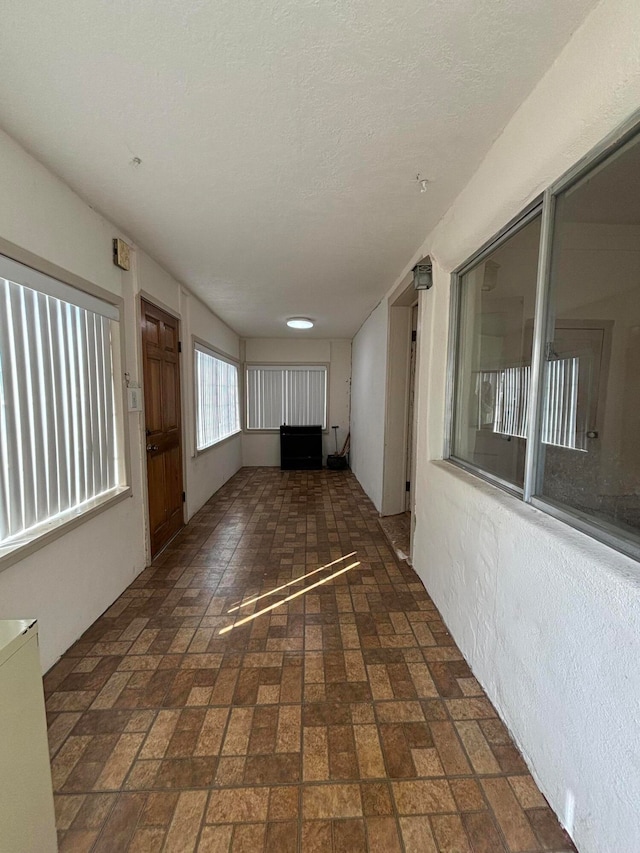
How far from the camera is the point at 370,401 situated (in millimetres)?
4652

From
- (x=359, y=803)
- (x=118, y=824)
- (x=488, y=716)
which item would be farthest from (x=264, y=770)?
(x=488, y=716)

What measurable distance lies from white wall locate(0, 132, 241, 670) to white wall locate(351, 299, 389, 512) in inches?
90.8

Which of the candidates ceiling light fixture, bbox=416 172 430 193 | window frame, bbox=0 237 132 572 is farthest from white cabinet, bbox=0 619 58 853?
ceiling light fixture, bbox=416 172 430 193

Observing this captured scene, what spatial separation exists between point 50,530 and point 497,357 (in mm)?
2455

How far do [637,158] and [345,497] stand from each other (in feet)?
13.4

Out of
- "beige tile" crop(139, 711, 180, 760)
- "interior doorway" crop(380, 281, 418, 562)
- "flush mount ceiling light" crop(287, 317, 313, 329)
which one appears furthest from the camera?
"flush mount ceiling light" crop(287, 317, 313, 329)

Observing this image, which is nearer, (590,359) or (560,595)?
(560,595)

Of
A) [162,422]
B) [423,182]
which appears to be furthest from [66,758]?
[423,182]

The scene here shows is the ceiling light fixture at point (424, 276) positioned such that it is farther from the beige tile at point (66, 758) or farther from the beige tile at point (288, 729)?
the beige tile at point (66, 758)

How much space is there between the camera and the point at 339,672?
1712mm

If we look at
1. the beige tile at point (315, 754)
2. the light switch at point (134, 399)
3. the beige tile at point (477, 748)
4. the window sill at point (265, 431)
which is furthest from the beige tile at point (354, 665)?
the window sill at point (265, 431)

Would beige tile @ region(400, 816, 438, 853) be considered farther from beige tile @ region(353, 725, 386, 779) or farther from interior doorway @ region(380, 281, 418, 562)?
interior doorway @ region(380, 281, 418, 562)

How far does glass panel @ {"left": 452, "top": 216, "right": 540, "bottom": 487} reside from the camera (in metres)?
1.59

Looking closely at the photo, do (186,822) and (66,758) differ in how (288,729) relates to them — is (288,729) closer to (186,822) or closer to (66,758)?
(186,822)
